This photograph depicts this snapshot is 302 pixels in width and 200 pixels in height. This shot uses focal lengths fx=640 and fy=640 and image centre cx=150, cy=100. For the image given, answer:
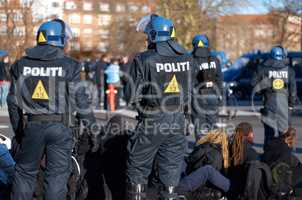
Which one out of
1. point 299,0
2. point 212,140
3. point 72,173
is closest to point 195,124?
point 212,140

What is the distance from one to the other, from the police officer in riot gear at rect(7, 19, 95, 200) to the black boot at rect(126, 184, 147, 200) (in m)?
0.62

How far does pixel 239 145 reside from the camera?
24.2 feet

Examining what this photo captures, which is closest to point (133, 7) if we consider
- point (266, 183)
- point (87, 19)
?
point (266, 183)

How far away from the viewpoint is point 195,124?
35.1ft

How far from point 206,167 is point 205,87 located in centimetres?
353

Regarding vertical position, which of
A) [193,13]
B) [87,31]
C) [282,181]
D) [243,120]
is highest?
[87,31]

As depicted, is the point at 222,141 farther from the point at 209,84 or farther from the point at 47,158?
the point at 209,84

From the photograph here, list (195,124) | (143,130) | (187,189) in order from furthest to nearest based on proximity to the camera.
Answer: (195,124)
(187,189)
(143,130)

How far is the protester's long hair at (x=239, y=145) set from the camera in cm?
731

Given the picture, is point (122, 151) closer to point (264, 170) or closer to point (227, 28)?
point (264, 170)

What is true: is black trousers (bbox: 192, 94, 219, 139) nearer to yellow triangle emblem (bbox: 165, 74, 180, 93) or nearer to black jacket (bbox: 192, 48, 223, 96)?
black jacket (bbox: 192, 48, 223, 96)

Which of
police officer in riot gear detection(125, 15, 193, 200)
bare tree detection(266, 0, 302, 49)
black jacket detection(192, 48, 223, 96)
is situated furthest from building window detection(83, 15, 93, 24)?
police officer in riot gear detection(125, 15, 193, 200)

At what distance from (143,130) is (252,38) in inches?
2733

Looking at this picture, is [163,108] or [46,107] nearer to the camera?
[46,107]
